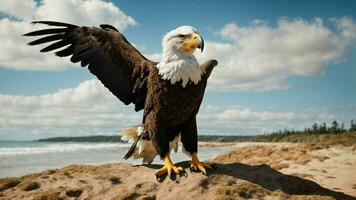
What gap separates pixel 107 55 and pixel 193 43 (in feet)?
5.49

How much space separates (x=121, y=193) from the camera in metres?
5.67

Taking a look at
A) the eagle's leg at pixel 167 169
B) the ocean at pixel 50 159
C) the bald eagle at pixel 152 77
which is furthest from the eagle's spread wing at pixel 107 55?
the ocean at pixel 50 159

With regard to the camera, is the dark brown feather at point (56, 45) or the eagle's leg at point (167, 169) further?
the dark brown feather at point (56, 45)

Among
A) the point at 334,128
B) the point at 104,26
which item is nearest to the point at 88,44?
the point at 104,26

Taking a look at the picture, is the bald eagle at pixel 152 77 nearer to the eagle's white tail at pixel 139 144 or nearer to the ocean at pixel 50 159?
the eagle's white tail at pixel 139 144

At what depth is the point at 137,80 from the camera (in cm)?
638

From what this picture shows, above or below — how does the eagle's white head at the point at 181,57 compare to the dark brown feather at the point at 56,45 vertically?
below

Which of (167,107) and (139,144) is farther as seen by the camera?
(139,144)

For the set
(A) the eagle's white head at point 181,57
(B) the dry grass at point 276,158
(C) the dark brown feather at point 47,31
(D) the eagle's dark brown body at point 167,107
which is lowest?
(B) the dry grass at point 276,158

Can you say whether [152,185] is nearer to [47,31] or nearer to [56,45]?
[56,45]

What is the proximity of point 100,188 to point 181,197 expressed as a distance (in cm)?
126

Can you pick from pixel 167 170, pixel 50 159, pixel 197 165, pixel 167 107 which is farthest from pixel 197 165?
pixel 50 159

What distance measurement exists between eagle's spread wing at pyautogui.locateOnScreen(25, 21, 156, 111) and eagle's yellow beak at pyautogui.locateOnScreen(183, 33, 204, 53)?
31.9 inches

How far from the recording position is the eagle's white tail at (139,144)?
6479 millimetres
